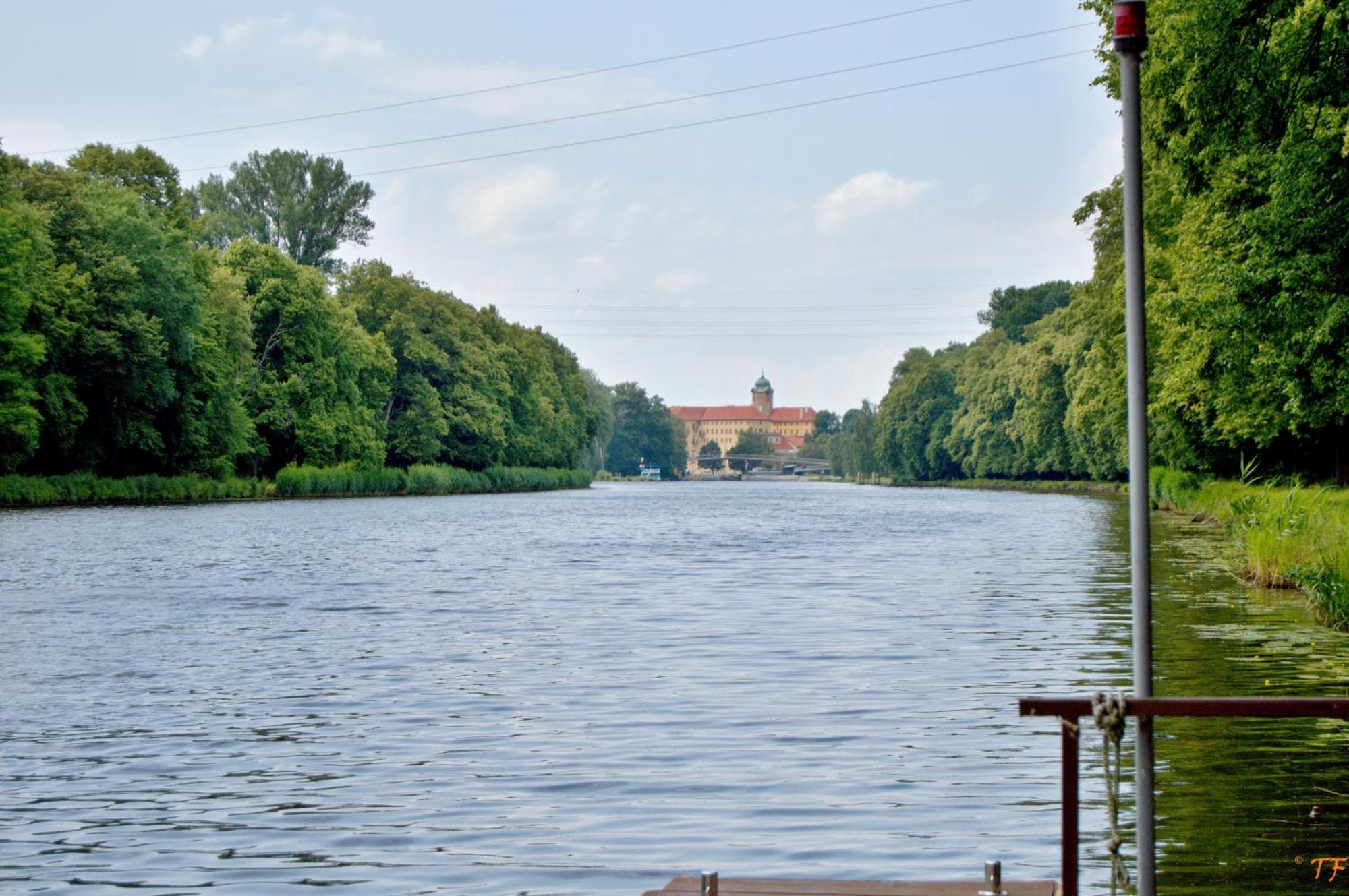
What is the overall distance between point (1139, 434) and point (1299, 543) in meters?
22.1

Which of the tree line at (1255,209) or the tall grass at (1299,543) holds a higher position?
the tree line at (1255,209)

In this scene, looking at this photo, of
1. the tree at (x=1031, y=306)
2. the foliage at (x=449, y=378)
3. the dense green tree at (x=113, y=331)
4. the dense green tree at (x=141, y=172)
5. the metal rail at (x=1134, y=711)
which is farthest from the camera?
the tree at (x=1031, y=306)

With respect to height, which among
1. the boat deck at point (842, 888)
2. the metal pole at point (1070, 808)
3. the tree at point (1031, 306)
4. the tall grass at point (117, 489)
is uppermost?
the tree at point (1031, 306)

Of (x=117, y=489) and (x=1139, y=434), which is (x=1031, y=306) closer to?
(x=117, y=489)

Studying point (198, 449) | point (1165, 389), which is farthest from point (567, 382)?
point (1165, 389)

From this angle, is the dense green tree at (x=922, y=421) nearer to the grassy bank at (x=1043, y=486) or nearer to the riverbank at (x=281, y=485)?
the grassy bank at (x=1043, y=486)

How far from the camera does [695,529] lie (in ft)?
195

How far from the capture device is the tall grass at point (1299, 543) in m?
21.3

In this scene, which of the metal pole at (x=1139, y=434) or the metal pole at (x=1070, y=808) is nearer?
the metal pole at (x=1070, y=808)

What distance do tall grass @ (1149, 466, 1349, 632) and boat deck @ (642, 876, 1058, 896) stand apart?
15345mm

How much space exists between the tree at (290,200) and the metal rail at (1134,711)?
113m

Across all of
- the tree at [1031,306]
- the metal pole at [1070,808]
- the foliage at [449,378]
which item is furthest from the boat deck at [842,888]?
the tree at [1031,306]

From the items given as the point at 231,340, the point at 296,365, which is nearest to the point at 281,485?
the point at 296,365

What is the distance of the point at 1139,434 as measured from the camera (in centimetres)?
645
